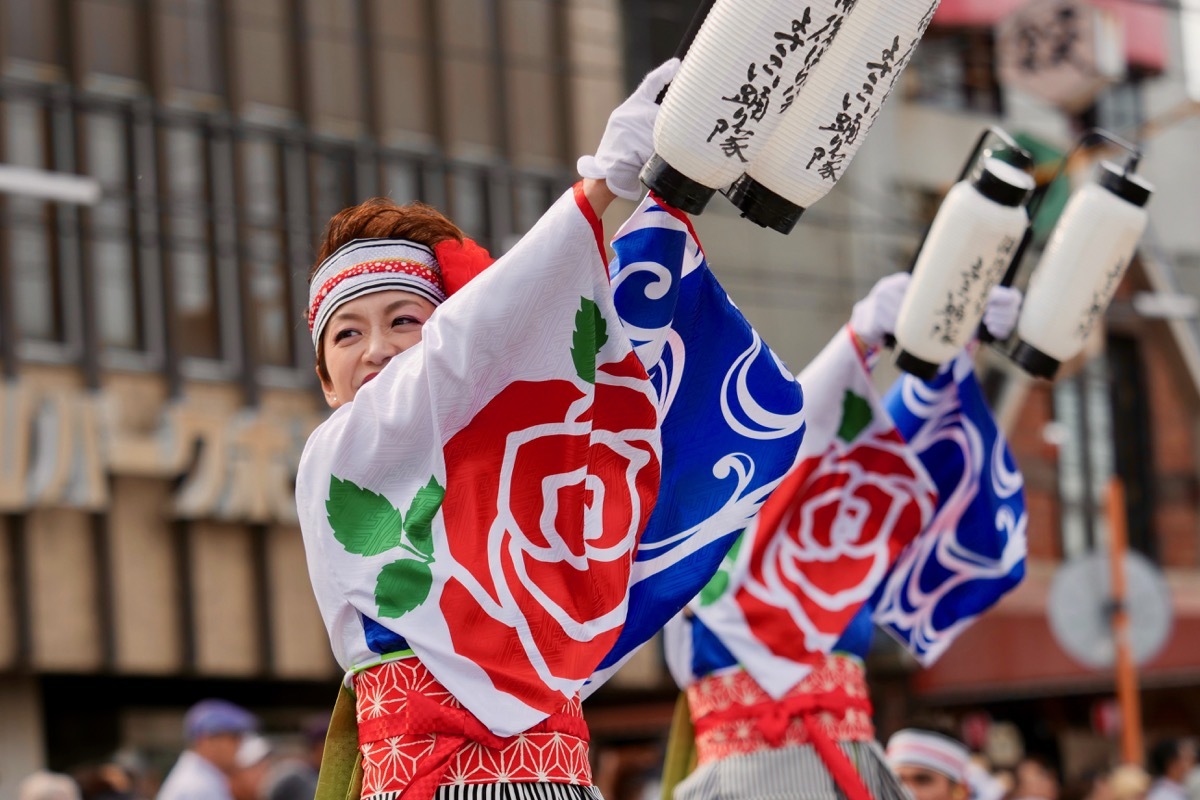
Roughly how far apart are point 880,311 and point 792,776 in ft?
3.45

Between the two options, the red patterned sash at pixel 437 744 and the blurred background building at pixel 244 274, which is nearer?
the red patterned sash at pixel 437 744

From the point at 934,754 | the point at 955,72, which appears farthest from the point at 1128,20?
the point at 934,754

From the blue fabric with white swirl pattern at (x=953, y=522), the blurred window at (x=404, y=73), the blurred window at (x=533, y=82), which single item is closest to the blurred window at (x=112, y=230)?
the blurred window at (x=404, y=73)

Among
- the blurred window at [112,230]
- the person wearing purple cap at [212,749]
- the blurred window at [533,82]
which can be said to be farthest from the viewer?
the blurred window at [533,82]

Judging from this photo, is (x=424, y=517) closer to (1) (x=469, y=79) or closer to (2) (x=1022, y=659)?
(1) (x=469, y=79)

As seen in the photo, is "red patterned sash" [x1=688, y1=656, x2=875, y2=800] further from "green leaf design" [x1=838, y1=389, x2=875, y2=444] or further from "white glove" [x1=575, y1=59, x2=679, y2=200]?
"white glove" [x1=575, y1=59, x2=679, y2=200]

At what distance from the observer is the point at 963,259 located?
4.21 meters

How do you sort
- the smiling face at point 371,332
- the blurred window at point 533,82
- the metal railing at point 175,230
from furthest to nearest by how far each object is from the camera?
the blurred window at point 533,82
the metal railing at point 175,230
the smiling face at point 371,332

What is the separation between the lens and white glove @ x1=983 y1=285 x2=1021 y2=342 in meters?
4.55

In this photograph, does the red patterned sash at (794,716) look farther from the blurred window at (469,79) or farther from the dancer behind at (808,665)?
the blurred window at (469,79)

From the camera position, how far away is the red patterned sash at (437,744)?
2.74 m

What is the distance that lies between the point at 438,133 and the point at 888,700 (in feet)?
18.5

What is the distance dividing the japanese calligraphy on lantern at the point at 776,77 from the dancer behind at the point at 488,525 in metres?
0.13

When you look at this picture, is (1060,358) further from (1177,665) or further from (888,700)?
(1177,665)
